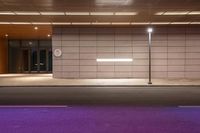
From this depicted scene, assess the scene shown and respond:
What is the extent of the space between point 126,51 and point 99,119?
1833 cm

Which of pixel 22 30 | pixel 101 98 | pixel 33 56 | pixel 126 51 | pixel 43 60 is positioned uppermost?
pixel 22 30

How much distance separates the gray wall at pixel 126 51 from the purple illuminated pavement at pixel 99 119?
52.1 feet

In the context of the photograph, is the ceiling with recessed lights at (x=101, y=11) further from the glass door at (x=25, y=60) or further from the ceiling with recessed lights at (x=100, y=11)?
the glass door at (x=25, y=60)

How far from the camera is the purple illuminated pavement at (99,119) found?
7.30 m

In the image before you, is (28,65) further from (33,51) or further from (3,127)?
(3,127)

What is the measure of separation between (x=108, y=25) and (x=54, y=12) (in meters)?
7.23

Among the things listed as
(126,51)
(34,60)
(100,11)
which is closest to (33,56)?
(34,60)

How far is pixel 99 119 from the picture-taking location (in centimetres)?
848

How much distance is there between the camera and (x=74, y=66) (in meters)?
26.3

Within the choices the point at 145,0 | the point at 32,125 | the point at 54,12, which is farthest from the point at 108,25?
the point at 32,125

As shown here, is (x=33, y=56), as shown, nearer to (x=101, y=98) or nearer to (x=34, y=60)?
(x=34, y=60)

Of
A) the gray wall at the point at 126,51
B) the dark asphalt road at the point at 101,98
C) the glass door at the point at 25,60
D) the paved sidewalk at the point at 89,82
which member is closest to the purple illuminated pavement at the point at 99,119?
the dark asphalt road at the point at 101,98

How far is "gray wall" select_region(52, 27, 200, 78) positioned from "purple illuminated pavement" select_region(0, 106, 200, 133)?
15.9m

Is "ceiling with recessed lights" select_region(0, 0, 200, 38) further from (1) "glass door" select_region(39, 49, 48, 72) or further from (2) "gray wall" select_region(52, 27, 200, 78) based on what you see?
(1) "glass door" select_region(39, 49, 48, 72)
